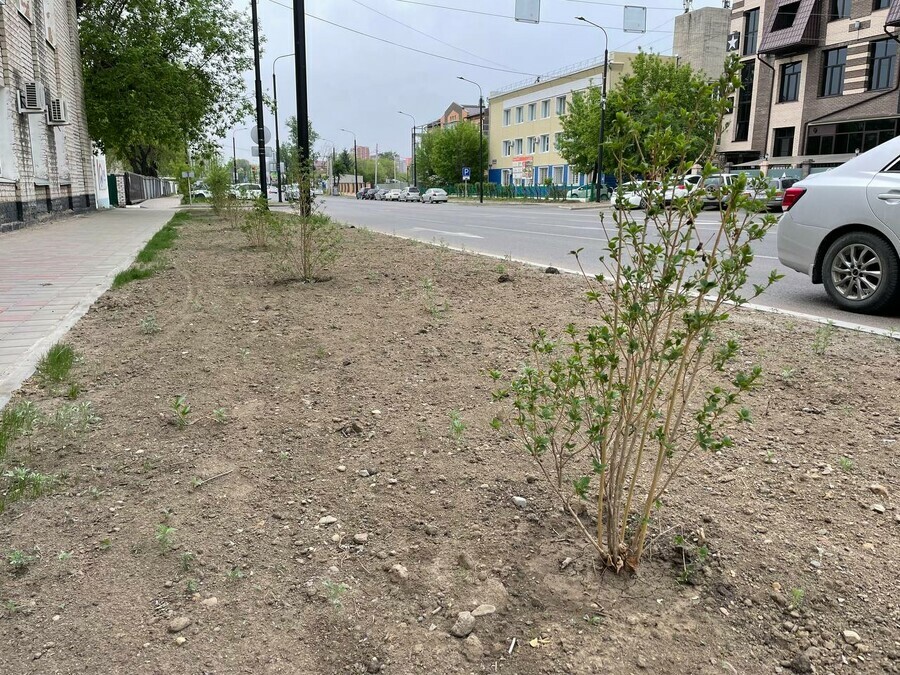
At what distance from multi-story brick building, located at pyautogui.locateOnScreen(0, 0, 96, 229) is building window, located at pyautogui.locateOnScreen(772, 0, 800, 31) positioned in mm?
35439

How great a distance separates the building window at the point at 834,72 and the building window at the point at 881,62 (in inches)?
60.0

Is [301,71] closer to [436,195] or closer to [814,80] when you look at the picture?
[814,80]

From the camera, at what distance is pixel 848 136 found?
119 feet

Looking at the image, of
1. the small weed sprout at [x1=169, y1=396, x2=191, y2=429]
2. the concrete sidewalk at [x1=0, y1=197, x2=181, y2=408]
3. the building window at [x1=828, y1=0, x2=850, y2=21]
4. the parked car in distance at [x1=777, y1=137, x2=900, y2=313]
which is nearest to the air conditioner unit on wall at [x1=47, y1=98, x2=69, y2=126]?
the concrete sidewalk at [x1=0, y1=197, x2=181, y2=408]

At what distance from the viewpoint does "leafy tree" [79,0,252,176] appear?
25578mm

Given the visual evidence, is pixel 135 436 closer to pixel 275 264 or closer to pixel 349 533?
pixel 349 533

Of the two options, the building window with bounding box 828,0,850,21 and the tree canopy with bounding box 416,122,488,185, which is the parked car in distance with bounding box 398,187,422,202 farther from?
the building window with bounding box 828,0,850,21

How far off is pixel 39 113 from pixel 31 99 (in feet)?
4.64

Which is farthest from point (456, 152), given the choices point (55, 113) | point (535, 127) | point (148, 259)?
point (148, 259)

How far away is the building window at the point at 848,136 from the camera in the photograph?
3460 cm

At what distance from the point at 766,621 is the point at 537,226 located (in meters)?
17.9

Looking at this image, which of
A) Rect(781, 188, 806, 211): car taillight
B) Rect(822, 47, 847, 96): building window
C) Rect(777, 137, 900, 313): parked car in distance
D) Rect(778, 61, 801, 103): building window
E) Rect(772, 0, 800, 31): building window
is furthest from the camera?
Rect(778, 61, 801, 103): building window

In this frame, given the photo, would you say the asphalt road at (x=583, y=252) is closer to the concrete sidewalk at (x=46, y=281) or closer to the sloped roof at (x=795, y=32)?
the concrete sidewalk at (x=46, y=281)

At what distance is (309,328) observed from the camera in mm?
5566
